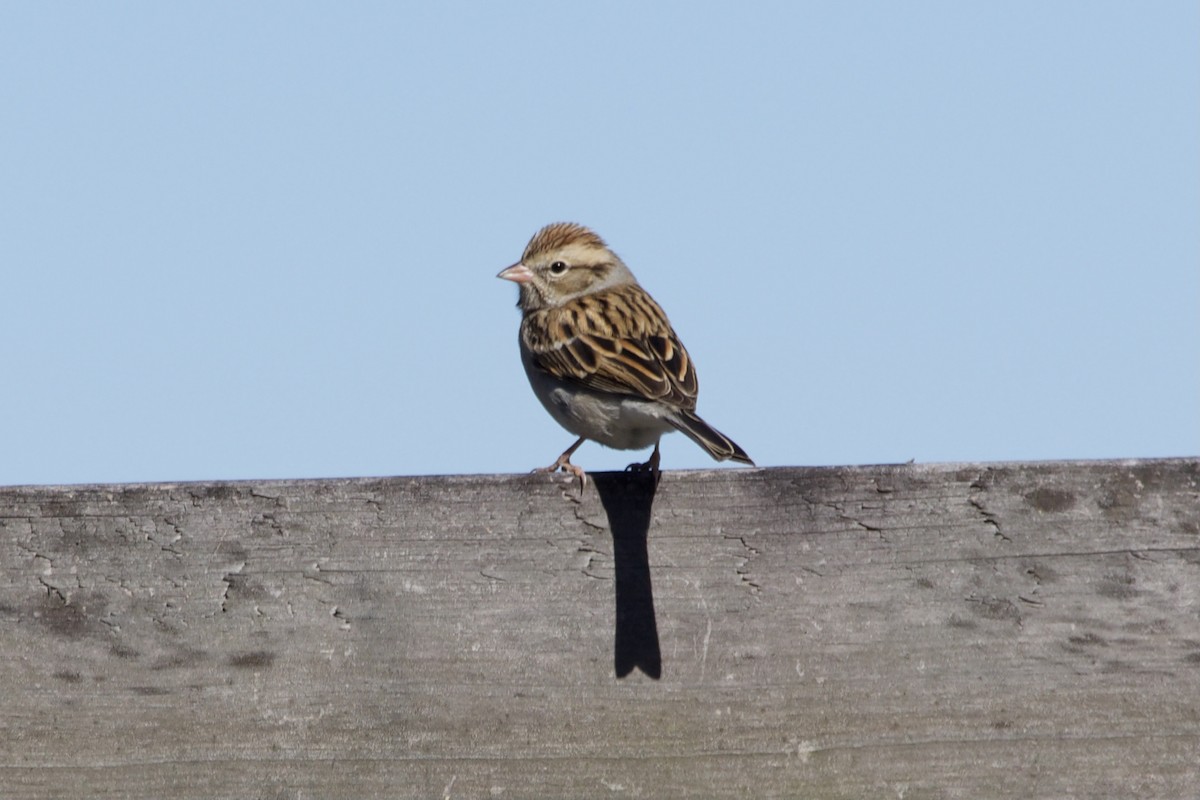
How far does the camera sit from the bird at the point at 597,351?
4.57 meters

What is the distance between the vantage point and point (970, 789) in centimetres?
276

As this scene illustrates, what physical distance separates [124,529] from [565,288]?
10.4 feet

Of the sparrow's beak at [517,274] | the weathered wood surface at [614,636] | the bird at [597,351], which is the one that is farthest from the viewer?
the sparrow's beak at [517,274]

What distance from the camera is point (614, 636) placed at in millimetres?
2830

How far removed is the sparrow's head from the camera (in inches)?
231

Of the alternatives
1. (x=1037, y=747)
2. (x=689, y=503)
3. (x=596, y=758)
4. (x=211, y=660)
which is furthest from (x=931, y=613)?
(x=211, y=660)

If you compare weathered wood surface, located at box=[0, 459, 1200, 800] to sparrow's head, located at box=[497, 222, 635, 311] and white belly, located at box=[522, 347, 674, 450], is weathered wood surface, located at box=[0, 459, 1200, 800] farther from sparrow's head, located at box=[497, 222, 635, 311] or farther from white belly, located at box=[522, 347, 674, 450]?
sparrow's head, located at box=[497, 222, 635, 311]

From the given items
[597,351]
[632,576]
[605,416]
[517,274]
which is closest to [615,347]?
[597,351]

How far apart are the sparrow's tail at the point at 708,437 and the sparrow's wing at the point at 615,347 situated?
0.12 meters

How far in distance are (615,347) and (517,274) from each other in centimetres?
103

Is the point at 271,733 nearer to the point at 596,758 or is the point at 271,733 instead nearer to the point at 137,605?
the point at 137,605

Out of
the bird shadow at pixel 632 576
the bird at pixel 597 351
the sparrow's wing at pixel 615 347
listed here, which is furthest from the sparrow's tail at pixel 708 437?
the bird shadow at pixel 632 576

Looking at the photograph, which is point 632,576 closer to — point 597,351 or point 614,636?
point 614,636

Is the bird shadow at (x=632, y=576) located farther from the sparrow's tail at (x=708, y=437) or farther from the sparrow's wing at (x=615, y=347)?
the sparrow's wing at (x=615, y=347)
